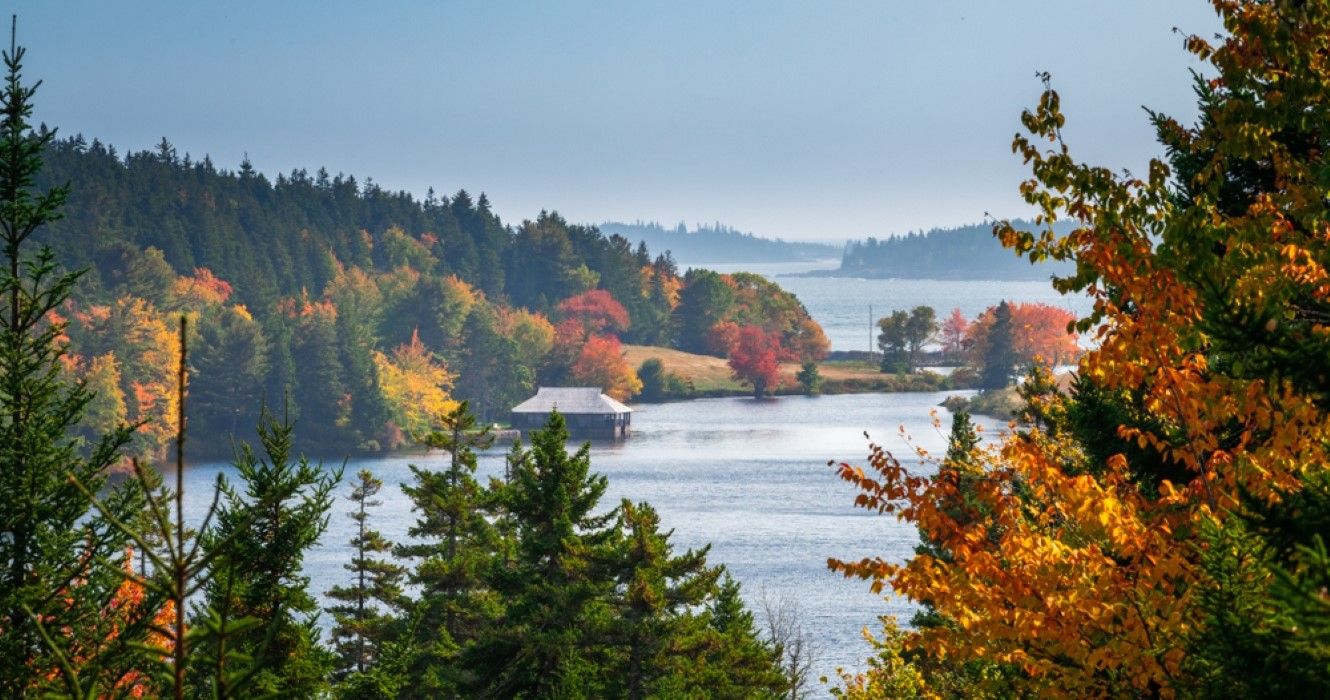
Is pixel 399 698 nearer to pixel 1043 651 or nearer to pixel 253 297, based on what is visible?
pixel 1043 651

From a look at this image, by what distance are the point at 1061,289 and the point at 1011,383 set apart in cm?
13177

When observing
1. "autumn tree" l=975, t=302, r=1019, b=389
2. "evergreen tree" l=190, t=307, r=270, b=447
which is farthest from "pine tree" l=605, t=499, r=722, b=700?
"autumn tree" l=975, t=302, r=1019, b=389

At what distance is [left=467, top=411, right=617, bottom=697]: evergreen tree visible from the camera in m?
23.0

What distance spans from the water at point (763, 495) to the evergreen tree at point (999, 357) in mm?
10452

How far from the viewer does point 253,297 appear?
14775 cm

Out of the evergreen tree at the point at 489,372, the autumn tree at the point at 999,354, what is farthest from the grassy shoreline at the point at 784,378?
the evergreen tree at the point at 489,372

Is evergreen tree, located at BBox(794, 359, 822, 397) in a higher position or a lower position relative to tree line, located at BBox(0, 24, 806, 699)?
lower

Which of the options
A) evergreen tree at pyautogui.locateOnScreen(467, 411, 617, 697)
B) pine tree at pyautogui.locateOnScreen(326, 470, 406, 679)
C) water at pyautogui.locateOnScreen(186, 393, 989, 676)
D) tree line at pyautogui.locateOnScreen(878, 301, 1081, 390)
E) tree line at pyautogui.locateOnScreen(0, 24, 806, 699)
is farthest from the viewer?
tree line at pyautogui.locateOnScreen(878, 301, 1081, 390)

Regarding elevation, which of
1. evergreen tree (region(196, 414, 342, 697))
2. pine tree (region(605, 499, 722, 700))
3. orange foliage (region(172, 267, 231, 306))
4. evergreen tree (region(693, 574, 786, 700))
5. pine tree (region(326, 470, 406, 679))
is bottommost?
pine tree (region(326, 470, 406, 679))

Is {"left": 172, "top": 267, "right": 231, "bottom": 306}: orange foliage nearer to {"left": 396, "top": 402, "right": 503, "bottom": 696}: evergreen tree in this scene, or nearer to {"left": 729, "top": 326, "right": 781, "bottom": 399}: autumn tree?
{"left": 729, "top": 326, "right": 781, "bottom": 399}: autumn tree

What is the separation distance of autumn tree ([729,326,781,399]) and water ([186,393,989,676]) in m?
13.9

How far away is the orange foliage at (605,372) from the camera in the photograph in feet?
459

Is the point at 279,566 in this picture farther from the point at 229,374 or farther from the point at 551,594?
the point at 229,374

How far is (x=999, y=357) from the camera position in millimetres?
143625
